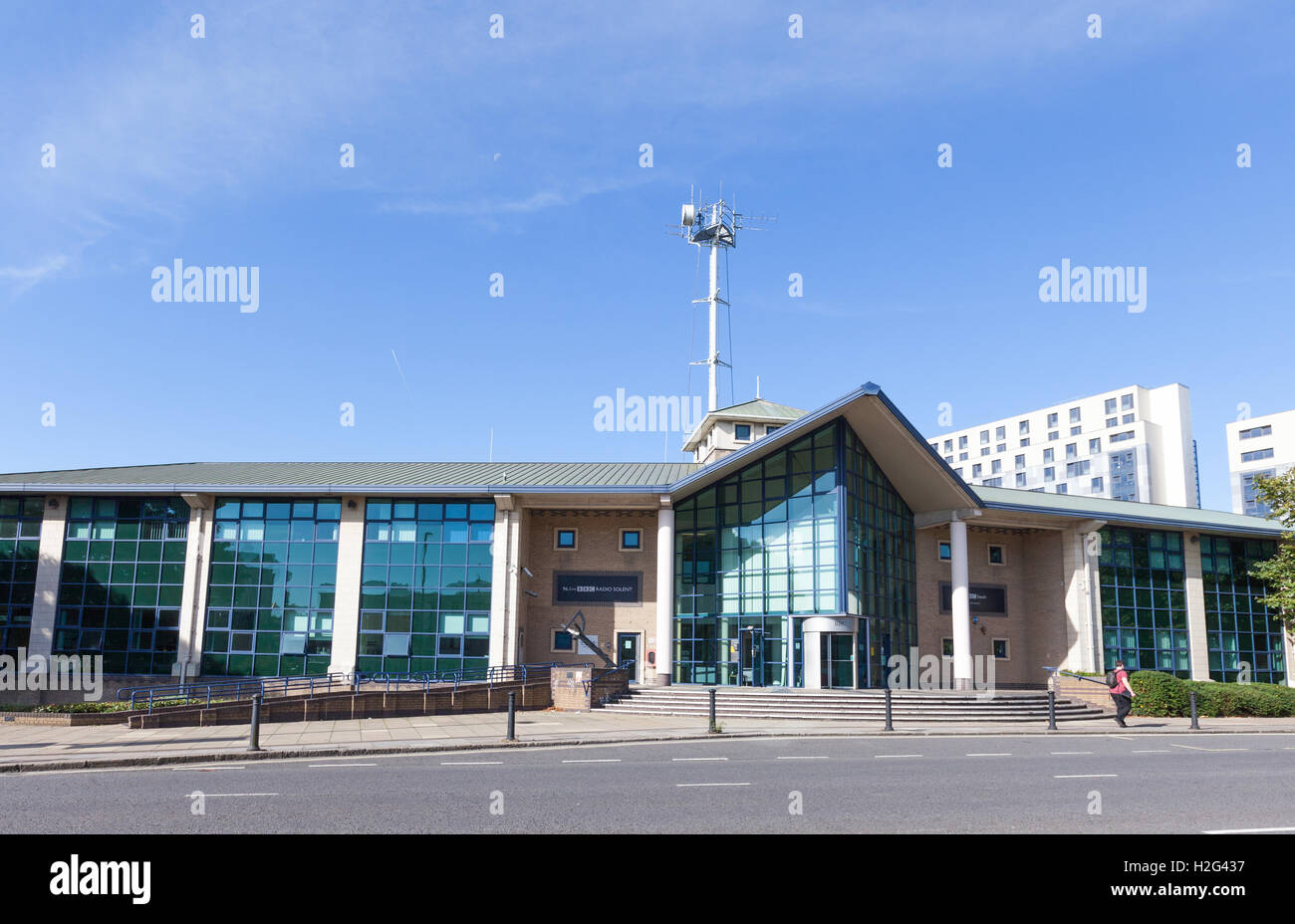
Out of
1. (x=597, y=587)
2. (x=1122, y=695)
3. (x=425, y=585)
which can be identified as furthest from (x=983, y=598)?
(x=425, y=585)

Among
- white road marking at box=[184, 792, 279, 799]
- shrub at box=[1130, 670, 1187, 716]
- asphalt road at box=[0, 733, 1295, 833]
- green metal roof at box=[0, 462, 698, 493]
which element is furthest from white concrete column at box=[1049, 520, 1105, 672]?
white road marking at box=[184, 792, 279, 799]

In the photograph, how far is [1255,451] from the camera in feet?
287

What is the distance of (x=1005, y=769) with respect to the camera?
14.3m

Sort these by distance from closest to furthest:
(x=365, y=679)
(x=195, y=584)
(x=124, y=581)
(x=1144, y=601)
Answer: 1. (x=365, y=679)
2. (x=195, y=584)
3. (x=124, y=581)
4. (x=1144, y=601)

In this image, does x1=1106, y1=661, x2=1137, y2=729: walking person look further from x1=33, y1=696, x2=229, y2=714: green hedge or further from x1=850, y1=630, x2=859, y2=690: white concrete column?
x1=33, y1=696, x2=229, y2=714: green hedge

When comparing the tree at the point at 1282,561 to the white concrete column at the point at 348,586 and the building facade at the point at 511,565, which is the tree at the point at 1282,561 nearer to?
the building facade at the point at 511,565

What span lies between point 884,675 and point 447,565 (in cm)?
1523

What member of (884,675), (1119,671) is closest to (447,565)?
(884,675)

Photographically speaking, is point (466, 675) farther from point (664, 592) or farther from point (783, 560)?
point (783, 560)

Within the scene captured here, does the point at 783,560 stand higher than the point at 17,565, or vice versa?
the point at 783,560

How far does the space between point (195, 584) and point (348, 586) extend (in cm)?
513

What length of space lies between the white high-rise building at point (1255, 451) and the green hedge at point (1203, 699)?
6550cm

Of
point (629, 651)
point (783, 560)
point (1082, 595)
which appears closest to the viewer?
point (783, 560)
